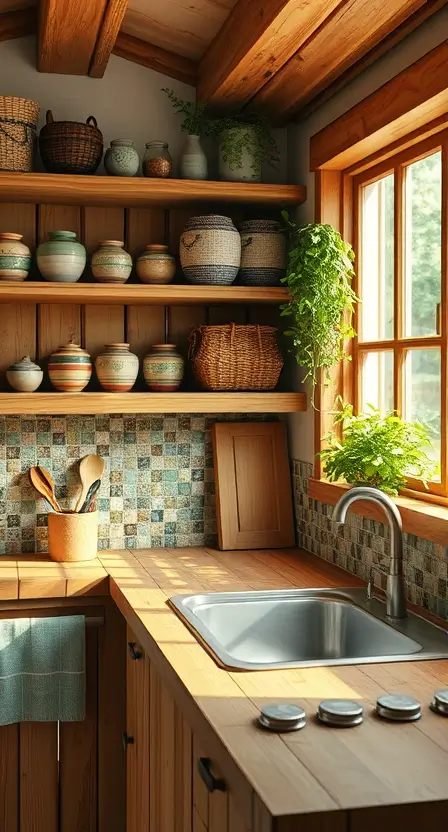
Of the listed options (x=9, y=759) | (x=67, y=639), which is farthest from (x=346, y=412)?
(x=9, y=759)

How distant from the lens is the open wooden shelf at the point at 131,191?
3.02 m

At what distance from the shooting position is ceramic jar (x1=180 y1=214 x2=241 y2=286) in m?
3.15

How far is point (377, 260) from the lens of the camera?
2.94 metres

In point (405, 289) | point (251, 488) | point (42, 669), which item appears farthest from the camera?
point (251, 488)

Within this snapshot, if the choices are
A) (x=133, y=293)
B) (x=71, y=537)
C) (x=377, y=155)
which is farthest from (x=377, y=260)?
(x=71, y=537)

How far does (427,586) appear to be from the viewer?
2398 mm

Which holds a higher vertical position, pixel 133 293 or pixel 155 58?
pixel 155 58

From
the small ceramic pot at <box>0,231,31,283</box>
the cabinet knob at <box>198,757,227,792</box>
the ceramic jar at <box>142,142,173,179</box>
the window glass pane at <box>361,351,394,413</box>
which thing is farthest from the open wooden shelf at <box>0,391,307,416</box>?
the cabinet knob at <box>198,757,227,792</box>

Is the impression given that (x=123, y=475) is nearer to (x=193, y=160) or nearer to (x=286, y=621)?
(x=286, y=621)

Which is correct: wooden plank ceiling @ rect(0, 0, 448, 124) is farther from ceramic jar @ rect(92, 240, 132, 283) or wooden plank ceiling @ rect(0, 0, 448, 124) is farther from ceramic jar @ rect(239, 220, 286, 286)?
ceramic jar @ rect(92, 240, 132, 283)

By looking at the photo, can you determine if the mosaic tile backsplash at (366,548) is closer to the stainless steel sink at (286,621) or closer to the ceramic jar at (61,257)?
the stainless steel sink at (286,621)

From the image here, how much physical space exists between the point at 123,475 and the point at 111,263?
77 cm

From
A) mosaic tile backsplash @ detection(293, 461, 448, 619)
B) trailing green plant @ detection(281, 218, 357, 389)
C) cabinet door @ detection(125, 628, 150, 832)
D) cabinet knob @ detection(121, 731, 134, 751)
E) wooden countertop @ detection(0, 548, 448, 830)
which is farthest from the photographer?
trailing green plant @ detection(281, 218, 357, 389)

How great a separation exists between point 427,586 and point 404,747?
0.92 metres
